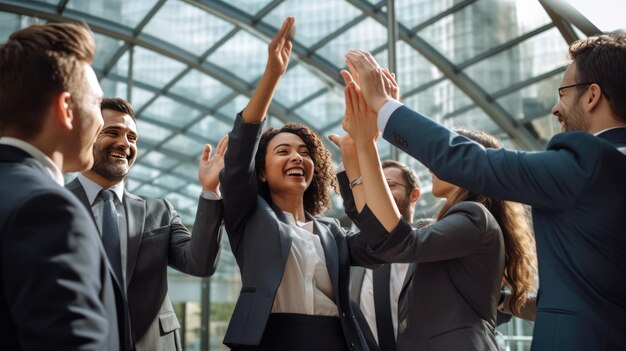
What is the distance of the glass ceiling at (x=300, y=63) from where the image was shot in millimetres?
10523

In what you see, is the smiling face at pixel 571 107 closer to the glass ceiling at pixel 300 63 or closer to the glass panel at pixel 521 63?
the glass ceiling at pixel 300 63

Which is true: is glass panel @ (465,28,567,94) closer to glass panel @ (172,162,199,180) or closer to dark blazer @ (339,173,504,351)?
glass panel @ (172,162,199,180)

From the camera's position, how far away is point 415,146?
1996 millimetres

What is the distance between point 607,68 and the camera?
76.5 inches

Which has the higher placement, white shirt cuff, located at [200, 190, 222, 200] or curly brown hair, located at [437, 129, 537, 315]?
white shirt cuff, located at [200, 190, 222, 200]

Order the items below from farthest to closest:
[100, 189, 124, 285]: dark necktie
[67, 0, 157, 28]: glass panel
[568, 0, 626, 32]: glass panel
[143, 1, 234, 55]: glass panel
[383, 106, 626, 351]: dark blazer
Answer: [143, 1, 234, 55]: glass panel, [67, 0, 157, 28]: glass panel, [568, 0, 626, 32]: glass panel, [100, 189, 124, 285]: dark necktie, [383, 106, 626, 351]: dark blazer

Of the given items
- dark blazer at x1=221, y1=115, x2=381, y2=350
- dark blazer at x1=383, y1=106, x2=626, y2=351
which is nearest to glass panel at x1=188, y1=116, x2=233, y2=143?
dark blazer at x1=221, y1=115, x2=381, y2=350

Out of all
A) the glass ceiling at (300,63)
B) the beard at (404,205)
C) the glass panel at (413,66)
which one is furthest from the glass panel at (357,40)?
the beard at (404,205)

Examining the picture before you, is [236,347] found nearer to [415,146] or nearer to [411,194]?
[415,146]

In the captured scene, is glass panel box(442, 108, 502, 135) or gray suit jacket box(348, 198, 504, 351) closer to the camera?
gray suit jacket box(348, 198, 504, 351)

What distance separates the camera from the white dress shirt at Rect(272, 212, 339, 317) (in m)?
2.40

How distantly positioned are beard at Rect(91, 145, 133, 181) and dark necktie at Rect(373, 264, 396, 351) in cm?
120

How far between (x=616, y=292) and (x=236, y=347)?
121 cm

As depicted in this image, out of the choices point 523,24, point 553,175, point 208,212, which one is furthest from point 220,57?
point 553,175
